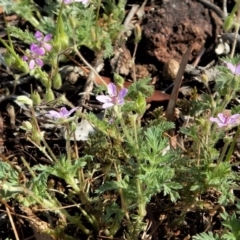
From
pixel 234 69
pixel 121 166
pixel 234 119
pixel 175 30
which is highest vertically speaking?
pixel 234 69

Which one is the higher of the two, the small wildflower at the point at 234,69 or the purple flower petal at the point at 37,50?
the small wildflower at the point at 234,69

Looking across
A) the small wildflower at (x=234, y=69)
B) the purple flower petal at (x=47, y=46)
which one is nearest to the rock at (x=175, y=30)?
the purple flower petal at (x=47, y=46)

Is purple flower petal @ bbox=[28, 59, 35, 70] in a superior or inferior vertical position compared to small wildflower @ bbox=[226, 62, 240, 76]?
inferior

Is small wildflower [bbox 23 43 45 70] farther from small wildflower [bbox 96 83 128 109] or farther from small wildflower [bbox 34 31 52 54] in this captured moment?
small wildflower [bbox 96 83 128 109]

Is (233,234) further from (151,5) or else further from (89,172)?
(151,5)

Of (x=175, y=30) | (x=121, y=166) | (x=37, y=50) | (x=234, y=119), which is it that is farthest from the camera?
(x=175, y=30)

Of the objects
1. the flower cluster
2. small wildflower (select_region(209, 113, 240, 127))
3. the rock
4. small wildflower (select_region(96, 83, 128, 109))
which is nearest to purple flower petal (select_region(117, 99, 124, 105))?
small wildflower (select_region(96, 83, 128, 109))

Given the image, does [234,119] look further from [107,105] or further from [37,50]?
[37,50]

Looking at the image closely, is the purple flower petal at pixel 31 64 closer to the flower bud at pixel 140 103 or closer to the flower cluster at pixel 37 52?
the flower cluster at pixel 37 52

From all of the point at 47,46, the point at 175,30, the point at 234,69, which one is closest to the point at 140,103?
the point at 234,69

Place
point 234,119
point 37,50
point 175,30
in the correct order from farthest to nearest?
point 175,30
point 37,50
point 234,119

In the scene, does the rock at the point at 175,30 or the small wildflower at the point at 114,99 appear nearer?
the small wildflower at the point at 114,99

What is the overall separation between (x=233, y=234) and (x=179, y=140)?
72 cm

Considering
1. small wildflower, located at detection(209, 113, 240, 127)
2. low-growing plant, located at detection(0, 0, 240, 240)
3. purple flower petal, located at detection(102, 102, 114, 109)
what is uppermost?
purple flower petal, located at detection(102, 102, 114, 109)
